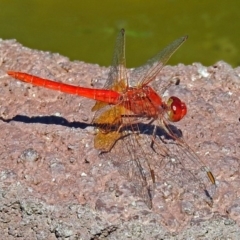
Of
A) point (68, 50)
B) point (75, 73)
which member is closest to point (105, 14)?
point (68, 50)

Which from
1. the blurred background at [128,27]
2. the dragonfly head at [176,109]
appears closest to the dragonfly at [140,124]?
the dragonfly head at [176,109]

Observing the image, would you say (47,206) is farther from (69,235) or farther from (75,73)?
(75,73)

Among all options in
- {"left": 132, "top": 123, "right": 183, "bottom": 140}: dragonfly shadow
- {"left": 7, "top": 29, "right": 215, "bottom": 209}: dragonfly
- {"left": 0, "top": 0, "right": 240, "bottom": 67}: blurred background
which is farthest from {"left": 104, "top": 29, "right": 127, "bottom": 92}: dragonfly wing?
{"left": 0, "top": 0, "right": 240, "bottom": 67}: blurred background

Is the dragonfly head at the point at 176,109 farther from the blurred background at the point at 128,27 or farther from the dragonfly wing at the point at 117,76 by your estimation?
the blurred background at the point at 128,27

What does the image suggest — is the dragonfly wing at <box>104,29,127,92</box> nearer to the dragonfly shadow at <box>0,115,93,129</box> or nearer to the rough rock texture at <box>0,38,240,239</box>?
the rough rock texture at <box>0,38,240,239</box>

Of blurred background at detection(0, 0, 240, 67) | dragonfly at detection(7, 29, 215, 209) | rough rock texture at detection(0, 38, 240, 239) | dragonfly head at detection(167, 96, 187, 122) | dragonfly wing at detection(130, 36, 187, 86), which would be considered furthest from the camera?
blurred background at detection(0, 0, 240, 67)

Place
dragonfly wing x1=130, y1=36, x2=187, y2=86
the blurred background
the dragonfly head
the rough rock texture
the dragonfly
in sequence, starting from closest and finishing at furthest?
the rough rock texture
the dragonfly
the dragonfly head
dragonfly wing x1=130, y1=36, x2=187, y2=86
the blurred background
